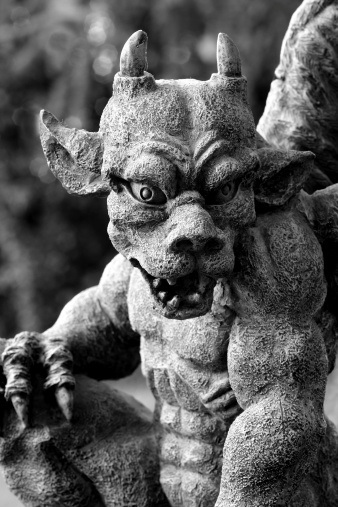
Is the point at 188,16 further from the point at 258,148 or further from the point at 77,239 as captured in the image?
the point at 258,148

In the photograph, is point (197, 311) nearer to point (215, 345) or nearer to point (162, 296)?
point (162, 296)

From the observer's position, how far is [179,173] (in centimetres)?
139

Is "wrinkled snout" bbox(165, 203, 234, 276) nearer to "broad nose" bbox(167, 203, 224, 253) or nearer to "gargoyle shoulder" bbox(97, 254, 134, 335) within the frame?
"broad nose" bbox(167, 203, 224, 253)

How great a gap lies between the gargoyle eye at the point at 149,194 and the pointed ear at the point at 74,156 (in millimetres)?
86

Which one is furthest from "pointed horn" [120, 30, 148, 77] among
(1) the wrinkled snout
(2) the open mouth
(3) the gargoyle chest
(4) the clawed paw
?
(4) the clawed paw

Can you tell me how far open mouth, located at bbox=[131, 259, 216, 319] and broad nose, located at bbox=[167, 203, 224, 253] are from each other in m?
0.07

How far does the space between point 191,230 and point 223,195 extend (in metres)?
0.11

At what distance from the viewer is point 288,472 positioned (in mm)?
1515

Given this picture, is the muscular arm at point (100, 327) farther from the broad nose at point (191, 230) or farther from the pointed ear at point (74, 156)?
the broad nose at point (191, 230)

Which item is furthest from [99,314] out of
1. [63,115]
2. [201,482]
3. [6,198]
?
[6,198]

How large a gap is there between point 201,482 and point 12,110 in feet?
11.7

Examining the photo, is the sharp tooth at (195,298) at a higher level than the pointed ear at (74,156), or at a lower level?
lower

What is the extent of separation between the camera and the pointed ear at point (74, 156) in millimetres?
1518

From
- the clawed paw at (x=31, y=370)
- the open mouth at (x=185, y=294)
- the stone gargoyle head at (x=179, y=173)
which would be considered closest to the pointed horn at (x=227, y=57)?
the stone gargoyle head at (x=179, y=173)
